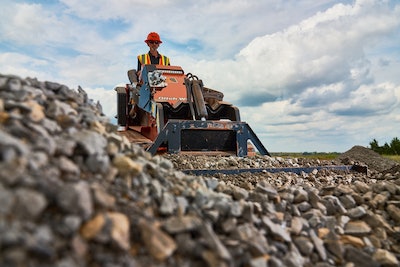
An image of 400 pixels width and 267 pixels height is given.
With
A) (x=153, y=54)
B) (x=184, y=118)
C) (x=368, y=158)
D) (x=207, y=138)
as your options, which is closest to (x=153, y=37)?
(x=153, y=54)

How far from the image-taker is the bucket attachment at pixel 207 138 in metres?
7.42

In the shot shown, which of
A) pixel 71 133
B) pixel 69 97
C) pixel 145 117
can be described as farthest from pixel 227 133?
pixel 71 133

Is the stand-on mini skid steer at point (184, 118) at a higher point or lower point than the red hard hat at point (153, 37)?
lower

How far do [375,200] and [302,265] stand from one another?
188 centimetres

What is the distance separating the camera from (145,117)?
379 inches

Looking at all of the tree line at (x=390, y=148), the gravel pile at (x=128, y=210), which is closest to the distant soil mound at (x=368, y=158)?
the tree line at (x=390, y=148)

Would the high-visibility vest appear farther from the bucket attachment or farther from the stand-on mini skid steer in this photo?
the bucket attachment

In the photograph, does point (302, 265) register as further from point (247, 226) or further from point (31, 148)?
point (31, 148)

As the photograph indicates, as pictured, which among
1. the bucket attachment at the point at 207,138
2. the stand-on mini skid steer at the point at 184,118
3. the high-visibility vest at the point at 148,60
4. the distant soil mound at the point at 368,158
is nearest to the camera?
the bucket attachment at the point at 207,138

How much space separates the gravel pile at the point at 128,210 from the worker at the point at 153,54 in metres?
5.64

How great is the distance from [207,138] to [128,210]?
5.13 metres

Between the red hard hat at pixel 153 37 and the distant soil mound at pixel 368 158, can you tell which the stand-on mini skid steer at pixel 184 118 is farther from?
the distant soil mound at pixel 368 158

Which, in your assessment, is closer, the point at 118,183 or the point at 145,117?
the point at 118,183

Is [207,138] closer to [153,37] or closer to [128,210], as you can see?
[153,37]
